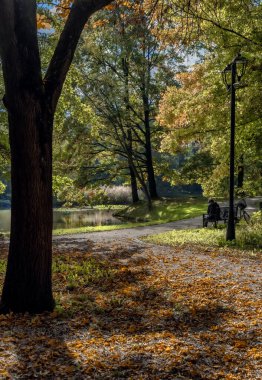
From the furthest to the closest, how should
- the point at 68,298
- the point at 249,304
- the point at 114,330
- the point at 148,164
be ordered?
the point at 148,164 < the point at 68,298 < the point at 249,304 < the point at 114,330

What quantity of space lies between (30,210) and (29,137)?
1.12 m

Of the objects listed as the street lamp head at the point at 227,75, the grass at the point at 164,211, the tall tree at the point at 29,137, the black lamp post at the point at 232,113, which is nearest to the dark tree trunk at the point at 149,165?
the grass at the point at 164,211

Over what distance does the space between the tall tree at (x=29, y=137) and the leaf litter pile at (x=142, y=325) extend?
509mm

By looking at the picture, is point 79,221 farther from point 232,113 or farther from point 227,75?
point 232,113

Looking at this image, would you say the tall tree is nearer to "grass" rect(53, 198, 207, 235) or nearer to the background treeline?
the background treeline

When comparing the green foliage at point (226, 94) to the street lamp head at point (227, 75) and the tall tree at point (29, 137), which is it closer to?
the street lamp head at point (227, 75)

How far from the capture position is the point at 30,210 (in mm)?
6379

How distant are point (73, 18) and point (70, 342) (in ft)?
15.7

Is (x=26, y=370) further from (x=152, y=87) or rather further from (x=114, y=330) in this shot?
(x=152, y=87)

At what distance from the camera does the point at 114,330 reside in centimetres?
594

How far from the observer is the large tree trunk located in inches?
247

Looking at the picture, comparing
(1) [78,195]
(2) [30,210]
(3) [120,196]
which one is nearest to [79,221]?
(1) [78,195]

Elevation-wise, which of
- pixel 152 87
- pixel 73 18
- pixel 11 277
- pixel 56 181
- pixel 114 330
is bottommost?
pixel 114 330

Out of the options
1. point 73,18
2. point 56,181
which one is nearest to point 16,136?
point 73,18
